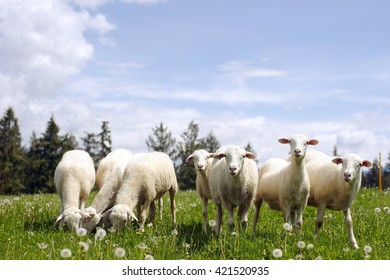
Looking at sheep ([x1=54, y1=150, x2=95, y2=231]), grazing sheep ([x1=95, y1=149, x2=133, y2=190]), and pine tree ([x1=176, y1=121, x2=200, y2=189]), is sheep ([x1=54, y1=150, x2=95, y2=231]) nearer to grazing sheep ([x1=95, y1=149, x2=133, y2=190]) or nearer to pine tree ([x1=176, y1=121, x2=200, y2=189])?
grazing sheep ([x1=95, y1=149, x2=133, y2=190])

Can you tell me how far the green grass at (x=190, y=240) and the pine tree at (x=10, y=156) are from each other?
1675 inches

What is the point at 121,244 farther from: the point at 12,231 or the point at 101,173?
the point at 101,173

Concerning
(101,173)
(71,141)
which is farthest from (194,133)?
(101,173)

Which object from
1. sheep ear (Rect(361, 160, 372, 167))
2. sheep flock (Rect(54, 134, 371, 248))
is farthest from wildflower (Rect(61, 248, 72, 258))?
sheep ear (Rect(361, 160, 372, 167))

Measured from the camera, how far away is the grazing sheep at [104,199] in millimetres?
10266

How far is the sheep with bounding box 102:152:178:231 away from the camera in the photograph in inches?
396

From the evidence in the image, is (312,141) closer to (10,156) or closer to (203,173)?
(203,173)

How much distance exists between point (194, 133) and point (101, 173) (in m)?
57.5

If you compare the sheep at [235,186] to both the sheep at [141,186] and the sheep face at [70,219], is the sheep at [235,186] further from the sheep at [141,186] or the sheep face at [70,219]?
the sheep face at [70,219]

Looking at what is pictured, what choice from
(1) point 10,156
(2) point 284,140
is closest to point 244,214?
(2) point 284,140

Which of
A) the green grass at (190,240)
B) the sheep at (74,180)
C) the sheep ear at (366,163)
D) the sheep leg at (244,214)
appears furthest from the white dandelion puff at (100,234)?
the sheep ear at (366,163)

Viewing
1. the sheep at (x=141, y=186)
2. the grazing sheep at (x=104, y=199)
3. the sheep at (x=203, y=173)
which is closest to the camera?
the sheep at (x=141, y=186)

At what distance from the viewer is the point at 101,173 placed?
14117 mm

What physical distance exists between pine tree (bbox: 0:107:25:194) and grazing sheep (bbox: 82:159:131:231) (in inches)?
1697
